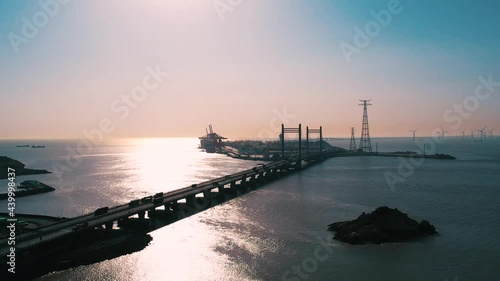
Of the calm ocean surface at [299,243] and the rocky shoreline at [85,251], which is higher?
the rocky shoreline at [85,251]

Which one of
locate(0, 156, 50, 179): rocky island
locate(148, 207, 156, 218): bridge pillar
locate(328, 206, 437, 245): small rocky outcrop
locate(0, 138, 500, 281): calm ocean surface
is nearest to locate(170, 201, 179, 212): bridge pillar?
locate(0, 138, 500, 281): calm ocean surface

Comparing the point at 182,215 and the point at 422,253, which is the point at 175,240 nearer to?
the point at 182,215

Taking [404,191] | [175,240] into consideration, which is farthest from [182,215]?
[404,191]

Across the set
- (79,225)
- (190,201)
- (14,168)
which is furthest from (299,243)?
(14,168)

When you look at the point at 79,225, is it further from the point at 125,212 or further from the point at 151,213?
the point at 151,213

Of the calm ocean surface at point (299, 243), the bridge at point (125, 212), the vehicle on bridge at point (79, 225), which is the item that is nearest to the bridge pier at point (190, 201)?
the bridge at point (125, 212)

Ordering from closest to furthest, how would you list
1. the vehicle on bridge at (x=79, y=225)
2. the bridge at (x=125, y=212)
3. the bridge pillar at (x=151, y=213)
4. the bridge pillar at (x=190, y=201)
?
1. the bridge at (x=125, y=212)
2. the vehicle on bridge at (x=79, y=225)
3. the bridge pillar at (x=151, y=213)
4. the bridge pillar at (x=190, y=201)

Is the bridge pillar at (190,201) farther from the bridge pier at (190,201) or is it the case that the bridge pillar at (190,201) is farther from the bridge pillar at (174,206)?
the bridge pillar at (174,206)

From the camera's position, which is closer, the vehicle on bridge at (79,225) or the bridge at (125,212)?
the bridge at (125,212)

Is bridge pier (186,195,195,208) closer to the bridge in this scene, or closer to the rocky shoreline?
the bridge
